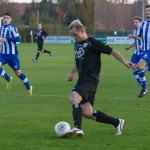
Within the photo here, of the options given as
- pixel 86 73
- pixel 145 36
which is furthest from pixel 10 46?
pixel 86 73

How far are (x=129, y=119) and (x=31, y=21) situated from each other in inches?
3021

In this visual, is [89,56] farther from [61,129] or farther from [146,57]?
[146,57]

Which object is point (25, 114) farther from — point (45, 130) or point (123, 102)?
point (123, 102)

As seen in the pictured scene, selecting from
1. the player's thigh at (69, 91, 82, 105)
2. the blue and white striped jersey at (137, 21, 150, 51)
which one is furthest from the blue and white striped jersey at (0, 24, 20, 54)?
the player's thigh at (69, 91, 82, 105)

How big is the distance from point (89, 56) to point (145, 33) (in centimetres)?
646

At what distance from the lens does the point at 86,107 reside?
335 inches

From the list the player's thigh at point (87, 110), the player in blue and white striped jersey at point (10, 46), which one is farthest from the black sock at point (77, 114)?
the player in blue and white striped jersey at point (10, 46)

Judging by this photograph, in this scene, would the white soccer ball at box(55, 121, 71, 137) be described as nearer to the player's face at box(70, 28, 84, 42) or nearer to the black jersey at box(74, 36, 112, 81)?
the black jersey at box(74, 36, 112, 81)

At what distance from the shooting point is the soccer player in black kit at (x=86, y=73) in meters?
8.16

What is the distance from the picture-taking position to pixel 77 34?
26.9 ft

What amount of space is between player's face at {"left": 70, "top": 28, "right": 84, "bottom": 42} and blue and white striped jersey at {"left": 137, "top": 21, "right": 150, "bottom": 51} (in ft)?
19.6

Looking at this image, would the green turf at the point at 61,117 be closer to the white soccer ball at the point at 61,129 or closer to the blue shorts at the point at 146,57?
the white soccer ball at the point at 61,129

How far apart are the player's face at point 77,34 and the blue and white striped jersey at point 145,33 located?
596 cm

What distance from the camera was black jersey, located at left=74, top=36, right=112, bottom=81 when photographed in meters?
8.35
